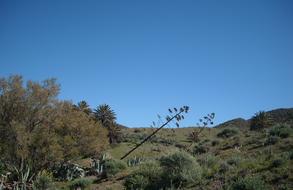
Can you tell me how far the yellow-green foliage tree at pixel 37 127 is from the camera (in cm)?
3322

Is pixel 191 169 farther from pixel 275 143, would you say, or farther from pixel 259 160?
pixel 275 143

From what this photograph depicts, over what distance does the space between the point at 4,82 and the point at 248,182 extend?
86.1 feet

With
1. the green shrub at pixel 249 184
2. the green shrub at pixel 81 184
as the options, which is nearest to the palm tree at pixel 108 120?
the green shrub at pixel 81 184

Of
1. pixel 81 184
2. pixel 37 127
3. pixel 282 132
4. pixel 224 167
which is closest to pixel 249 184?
pixel 224 167

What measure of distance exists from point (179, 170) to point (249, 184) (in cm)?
588

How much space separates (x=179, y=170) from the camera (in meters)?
20.8

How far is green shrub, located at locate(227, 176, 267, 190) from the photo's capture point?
1534 cm

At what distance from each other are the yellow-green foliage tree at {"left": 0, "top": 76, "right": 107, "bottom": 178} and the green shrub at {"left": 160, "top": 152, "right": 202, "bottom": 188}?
49.7ft

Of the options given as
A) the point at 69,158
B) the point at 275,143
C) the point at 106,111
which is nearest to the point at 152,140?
the point at 106,111

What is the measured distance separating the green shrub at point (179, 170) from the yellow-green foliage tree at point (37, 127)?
49.7 ft

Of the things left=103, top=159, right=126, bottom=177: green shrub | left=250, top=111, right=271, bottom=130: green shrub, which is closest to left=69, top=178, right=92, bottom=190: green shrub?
left=103, top=159, right=126, bottom=177: green shrub

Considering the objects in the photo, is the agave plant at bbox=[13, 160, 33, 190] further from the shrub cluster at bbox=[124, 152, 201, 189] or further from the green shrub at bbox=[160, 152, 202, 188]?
the green shrub at bbox=[160, 152, 202, 188]

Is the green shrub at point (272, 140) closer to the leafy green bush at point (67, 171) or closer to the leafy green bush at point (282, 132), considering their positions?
the leafy green bush at point (282, 132)

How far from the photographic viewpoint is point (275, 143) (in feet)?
92.4
